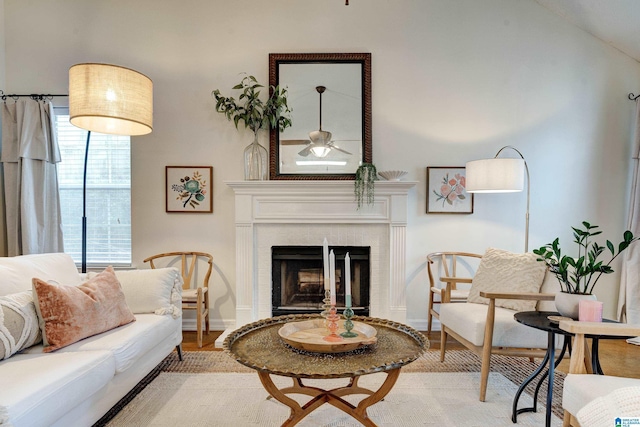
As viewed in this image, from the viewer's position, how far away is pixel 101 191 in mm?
3535

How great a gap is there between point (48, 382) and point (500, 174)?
3.01 metres

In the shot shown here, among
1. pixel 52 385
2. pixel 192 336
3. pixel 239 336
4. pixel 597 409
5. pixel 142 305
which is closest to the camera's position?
pixel 597 409

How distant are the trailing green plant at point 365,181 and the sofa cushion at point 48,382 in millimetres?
2285

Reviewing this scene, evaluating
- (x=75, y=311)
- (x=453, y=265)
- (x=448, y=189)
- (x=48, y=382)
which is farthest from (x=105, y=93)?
(x=453, y=265)

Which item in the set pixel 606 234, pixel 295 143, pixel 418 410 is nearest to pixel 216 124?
pixel 295 143

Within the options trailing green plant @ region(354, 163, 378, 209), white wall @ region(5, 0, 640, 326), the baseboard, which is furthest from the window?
trailing green plant @ region(354, 163, 378, 209)

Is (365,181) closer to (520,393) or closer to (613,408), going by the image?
(520,393)

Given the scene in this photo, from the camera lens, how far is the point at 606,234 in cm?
344

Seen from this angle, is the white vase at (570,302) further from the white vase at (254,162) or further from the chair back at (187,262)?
the chair back at (187,262)

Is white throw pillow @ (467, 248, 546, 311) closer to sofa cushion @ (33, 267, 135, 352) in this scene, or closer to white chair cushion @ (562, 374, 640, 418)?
white chair cushion @ (562, 374, 640, 418)

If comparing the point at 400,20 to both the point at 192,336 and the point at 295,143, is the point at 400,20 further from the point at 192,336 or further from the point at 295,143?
the point at 192,336

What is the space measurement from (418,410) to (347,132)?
2424 mm

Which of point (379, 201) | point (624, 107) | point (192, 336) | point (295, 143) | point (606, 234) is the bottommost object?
point (192, 336)

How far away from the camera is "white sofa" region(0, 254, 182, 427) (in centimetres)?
128
